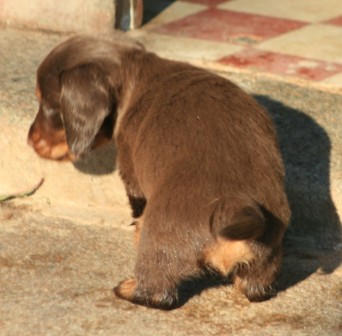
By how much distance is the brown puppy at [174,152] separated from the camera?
392cm

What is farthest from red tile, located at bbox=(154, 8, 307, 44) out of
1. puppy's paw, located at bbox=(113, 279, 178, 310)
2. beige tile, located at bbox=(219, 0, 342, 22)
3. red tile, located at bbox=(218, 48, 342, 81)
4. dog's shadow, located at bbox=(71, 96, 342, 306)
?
puppy's paw, located at bbox=(113, 279, 178, 310)

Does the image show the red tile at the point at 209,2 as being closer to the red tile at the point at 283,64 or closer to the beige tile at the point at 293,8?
the beige tile at the point at 293,8

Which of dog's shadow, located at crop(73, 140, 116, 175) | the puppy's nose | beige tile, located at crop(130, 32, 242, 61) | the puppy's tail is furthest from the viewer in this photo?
beige tile, located at crop(130, 32, 242, 61)

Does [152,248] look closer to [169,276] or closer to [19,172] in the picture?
[169,276]

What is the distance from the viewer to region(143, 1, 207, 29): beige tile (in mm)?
6578

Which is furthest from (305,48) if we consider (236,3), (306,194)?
(306,194)

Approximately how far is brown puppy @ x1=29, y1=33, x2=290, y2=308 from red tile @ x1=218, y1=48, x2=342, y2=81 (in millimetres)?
1171

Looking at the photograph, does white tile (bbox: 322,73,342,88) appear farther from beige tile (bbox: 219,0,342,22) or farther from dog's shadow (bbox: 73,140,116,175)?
dog's shadow (bbox: 73,140,116,175)

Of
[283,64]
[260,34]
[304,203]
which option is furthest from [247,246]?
[260,34]

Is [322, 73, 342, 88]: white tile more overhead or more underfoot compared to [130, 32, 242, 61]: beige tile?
more overhead

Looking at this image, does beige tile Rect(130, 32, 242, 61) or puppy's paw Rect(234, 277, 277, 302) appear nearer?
puppy's paw Rect(234, 277, 277, 302)

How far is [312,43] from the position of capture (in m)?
6.18

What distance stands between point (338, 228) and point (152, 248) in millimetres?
1083

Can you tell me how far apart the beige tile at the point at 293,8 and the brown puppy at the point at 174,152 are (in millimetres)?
2200
